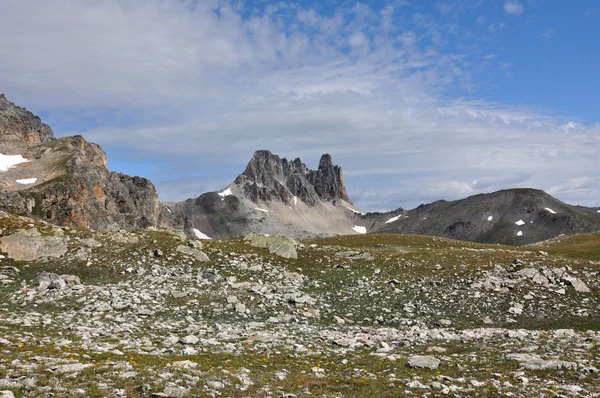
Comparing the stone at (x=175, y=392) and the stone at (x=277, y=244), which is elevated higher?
the stone at (x=277, y=244)

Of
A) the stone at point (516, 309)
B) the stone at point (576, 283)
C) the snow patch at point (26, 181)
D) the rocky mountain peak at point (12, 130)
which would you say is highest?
the rocky mountain peak at point (12, 130)

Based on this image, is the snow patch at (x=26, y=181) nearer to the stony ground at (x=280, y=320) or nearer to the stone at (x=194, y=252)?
the stony ground at (x=280, y=320)

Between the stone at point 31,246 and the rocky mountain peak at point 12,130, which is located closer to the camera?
the stone at point 31,246

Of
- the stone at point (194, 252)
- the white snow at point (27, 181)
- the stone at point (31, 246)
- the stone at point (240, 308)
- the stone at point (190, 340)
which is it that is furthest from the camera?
the white snow at point (27, 181)

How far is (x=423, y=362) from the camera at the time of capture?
17.3 meters

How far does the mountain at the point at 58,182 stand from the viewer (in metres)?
124

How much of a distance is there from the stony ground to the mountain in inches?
3109

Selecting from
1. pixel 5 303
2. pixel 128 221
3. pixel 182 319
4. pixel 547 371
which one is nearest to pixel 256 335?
pixel 182 319

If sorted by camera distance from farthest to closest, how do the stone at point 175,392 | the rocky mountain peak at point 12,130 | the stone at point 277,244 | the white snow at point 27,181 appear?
the rocky mountain peak at point 12,130 → the white snow at point 27,181 → the stone at point 277,244 → the stone at point 175,392

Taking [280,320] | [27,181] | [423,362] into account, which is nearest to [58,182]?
[27,181]

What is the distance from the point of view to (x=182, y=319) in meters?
25.3

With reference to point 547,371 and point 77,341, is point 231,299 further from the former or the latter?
point 547,371

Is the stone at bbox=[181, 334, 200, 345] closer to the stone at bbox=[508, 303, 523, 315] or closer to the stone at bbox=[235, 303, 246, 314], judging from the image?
the stone at bbox=[235, 303, 246, 314]

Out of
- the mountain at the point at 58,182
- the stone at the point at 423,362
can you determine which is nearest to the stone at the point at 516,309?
the stone at the point at 423,362
